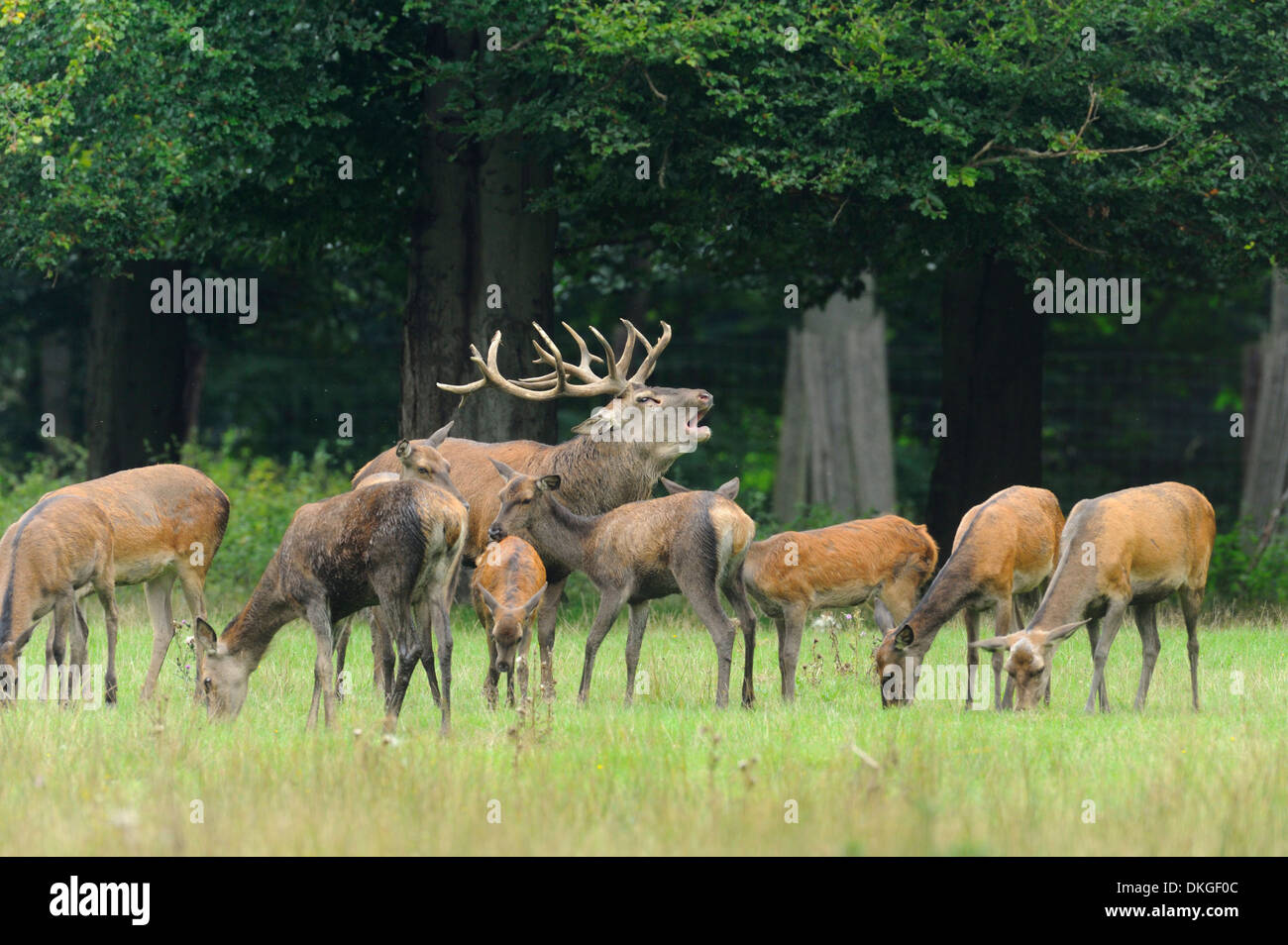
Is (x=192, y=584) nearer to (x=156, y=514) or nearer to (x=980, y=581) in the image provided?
(x=156, y=514)

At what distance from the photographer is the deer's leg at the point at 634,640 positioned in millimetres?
10172

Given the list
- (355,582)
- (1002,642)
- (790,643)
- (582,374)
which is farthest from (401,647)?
(582,374)

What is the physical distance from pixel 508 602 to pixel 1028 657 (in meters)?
2.89

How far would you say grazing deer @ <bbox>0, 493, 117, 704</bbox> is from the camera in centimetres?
914

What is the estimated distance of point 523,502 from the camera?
35.4ft

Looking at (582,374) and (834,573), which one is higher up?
(582,374)

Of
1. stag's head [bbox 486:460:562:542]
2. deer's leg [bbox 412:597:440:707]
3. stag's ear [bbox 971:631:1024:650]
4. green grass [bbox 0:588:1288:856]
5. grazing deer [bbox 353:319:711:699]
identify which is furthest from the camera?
grazing deer [bbox 353:319:711:699]

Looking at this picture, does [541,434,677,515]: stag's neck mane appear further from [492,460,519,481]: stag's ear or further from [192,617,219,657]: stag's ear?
[192,617,219,657]: stag's ear

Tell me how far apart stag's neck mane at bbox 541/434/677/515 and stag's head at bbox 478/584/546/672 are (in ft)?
7.41

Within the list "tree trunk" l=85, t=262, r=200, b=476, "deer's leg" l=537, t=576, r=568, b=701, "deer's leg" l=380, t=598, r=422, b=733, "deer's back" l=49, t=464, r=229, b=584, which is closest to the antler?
"deer's leg" l=537, t=576, r=568, b=701

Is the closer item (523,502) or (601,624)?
(601,624)

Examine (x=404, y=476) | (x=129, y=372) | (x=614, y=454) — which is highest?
(x=129, y=372)

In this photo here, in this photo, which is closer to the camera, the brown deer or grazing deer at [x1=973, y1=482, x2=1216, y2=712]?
grazing deer at [x1=973, y1=482, x2=1216, y2=712]

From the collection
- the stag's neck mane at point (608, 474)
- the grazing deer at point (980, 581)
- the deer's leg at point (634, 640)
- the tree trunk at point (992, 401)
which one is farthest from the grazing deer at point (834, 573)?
the tree trunk at point (992, 401)
